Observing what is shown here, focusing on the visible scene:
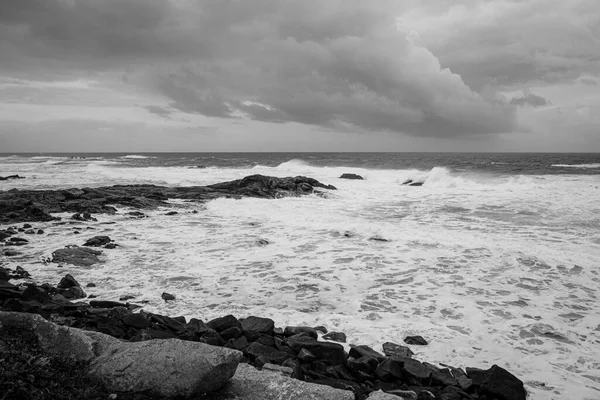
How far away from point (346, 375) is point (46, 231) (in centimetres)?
1285

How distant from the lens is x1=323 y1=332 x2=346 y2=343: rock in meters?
5.90

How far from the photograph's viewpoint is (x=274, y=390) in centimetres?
348

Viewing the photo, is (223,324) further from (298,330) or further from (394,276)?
(394,276)

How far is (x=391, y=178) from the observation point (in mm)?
40875

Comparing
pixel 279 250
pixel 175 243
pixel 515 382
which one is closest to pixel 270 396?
pixel 515 382

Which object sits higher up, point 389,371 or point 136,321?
point 136,321

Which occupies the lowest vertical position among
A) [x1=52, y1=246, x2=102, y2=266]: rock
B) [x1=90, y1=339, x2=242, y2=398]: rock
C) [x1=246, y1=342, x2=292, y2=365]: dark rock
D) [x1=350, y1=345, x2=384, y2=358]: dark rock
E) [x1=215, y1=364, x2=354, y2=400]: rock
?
[x1=350, y1=345, x2=384, y2=358]: dark rock

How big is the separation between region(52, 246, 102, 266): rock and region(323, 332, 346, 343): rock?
21.5 feet

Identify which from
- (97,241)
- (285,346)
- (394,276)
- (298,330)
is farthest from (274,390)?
(97,241)

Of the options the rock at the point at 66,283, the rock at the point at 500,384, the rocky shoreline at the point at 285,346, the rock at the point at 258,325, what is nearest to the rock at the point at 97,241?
the rocky shoreline at the point at 285,346

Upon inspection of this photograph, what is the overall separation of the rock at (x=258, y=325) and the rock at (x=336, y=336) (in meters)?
0.84

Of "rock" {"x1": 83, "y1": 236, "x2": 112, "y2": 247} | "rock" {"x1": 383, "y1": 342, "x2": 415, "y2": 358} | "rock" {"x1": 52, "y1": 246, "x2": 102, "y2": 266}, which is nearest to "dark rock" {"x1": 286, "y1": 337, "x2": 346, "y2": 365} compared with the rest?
"rock" {"x1": 383, "y1": 342, "x2": 415, "y2": 358}

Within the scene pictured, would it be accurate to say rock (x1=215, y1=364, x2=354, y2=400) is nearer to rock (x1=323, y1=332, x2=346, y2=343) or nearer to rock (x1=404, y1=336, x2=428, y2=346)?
rock (x1=323, y1=332, x2=346, y2=343)

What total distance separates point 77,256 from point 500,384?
31.4ft
